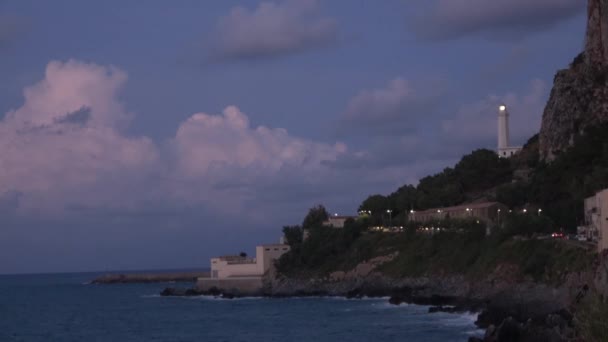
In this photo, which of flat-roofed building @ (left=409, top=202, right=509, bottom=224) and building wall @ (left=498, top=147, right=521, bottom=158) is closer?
flat-roofed building @ (left=409, top=202, right=509, bottom=224)

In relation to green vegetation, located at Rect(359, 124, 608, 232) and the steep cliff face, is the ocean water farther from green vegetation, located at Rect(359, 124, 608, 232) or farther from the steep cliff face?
the steep cliff face

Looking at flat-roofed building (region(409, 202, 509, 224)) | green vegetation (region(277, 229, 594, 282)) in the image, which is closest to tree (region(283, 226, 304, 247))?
green vegetation (region(277, 229, 594, 282))

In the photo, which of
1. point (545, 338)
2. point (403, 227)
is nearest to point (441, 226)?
point (403, 227)

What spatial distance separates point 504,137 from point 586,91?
1343 inches

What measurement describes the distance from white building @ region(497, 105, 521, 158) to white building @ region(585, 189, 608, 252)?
5548cm

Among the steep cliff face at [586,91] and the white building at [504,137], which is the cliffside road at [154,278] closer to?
the white building at [504,137]

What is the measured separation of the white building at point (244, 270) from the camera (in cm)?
10144

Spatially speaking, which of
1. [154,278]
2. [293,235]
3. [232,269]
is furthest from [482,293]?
[154,278]

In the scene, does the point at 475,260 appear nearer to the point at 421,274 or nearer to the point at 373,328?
the point at 421,274

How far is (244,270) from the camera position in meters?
104

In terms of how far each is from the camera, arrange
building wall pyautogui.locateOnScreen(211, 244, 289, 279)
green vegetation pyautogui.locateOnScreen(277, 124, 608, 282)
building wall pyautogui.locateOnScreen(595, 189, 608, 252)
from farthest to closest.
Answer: building wall pyautogui.locateOnScreen(211, 244, 289, 279) < green vegetation pyautogui.locateOnScreen(277, 124, 608, 282) < building wall pyautogui.locateOnScreen(595, 189, 608, 252)

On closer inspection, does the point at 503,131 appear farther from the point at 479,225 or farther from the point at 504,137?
the point at 479,225

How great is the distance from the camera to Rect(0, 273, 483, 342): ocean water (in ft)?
183

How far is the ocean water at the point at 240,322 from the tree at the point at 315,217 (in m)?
19.1
